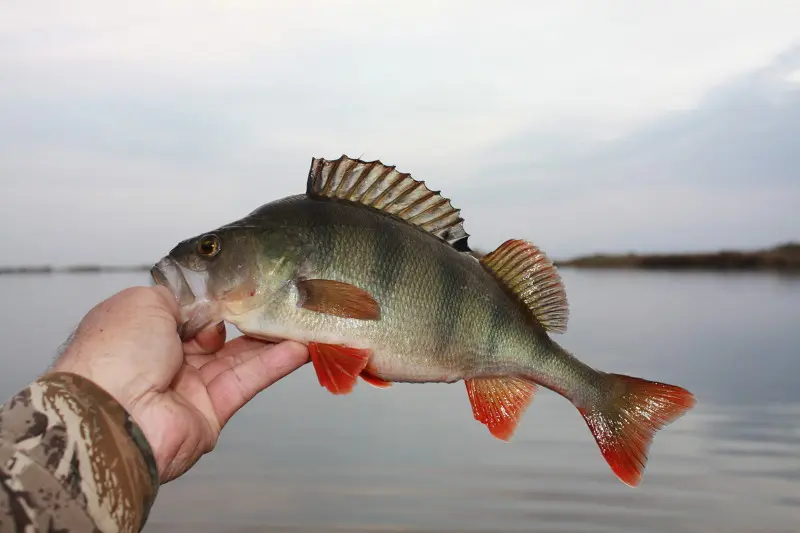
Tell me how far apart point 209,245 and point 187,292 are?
0.26 meters

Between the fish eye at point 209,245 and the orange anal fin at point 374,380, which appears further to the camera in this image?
the orange anal fin at point 374,380

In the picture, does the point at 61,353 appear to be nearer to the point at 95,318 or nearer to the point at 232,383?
the point at 95,318

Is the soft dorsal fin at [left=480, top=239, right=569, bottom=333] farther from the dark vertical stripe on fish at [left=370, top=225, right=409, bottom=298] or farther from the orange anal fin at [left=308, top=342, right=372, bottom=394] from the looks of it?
the orange anal fin at [left=308, top=342, right=372, bottom=394]

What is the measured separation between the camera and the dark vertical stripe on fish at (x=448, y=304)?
145 inches

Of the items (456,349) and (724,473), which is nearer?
(456,349)

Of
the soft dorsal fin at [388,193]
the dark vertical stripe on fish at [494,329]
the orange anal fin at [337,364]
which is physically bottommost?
the orange anal fin at [337,364]

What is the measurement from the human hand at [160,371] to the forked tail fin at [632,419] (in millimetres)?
1738

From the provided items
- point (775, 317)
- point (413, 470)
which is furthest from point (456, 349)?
point (775, 317)

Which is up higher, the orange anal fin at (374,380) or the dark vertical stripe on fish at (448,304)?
the dark vertical stripe on fish at (448,304)

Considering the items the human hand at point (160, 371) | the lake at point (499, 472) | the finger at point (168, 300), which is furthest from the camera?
the lake at point (499, 472)

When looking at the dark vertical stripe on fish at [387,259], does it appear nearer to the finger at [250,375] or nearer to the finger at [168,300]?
the finger at [250,375]

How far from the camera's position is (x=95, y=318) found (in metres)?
3.13

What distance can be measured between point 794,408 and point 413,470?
8517 millimetres

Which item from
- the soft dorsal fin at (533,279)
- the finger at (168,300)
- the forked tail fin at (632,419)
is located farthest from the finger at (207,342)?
Result: the forked tail fin at (632,419)
